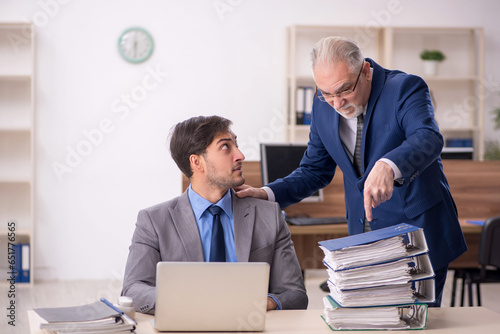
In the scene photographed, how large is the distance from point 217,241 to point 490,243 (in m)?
1.95

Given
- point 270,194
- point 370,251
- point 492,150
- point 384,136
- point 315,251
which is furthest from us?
point 492,150

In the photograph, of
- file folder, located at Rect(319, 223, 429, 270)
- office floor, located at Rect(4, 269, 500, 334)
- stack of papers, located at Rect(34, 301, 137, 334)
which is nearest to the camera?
stack of papers, located at Rect(34, 301, 137, 334)

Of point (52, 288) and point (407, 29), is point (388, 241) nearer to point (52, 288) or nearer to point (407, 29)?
point (52, 288)

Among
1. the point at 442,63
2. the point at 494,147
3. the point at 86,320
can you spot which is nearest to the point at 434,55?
the point at 442,63

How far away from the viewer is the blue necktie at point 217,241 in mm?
1961

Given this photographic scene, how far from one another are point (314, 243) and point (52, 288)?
2.34 meters

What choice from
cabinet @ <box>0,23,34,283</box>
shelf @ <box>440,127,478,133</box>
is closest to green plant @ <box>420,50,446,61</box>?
shelf @ <box>440,127,478,133</box>

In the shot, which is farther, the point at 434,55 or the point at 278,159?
the point at 434,55

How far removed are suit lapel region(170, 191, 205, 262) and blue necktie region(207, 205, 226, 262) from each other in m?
0.05

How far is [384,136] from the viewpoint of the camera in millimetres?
1935

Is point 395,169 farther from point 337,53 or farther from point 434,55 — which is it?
point 434,55

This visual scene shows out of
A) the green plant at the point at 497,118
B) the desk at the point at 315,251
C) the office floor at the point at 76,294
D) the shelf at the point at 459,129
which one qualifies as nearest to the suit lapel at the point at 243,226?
the desk at the point at 315,251

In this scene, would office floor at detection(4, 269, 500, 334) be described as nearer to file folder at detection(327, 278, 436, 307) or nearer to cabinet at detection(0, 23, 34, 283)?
cabinet at detection(0, 23, 34, 283)

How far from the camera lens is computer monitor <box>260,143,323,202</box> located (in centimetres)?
348
